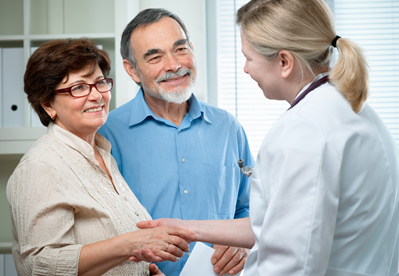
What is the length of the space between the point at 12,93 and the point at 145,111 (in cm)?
87

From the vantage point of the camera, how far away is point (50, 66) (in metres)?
1.25

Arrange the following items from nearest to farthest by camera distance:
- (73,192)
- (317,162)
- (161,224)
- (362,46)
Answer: (317,162), (73,192), (161,224), (362,46)

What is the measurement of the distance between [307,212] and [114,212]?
0.71 m

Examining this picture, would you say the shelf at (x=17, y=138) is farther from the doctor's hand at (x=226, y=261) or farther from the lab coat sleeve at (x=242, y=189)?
the doctor's hand at (x=226, y=261)

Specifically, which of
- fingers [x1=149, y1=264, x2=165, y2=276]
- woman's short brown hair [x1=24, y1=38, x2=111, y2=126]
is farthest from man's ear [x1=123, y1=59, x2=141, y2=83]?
fingers [x1=149, y1=264, x2=165, y2=276]

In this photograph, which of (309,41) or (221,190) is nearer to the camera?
(309,41)

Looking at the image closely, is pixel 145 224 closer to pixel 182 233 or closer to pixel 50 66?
pixel 182 233

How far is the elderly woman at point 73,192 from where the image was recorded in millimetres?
1107

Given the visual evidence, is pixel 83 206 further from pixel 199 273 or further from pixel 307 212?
pixel 307 212

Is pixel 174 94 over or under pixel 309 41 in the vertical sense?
under

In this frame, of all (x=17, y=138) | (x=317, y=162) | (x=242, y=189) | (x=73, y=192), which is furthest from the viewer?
(x=17, y=138)

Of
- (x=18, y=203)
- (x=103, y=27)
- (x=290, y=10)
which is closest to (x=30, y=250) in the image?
(x=18, y=203)

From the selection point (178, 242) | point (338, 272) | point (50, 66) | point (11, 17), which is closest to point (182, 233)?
point (178, 242)

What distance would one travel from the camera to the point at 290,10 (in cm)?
91
